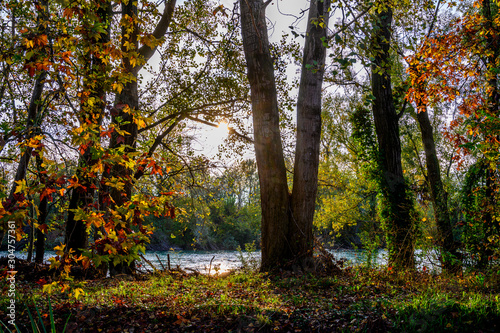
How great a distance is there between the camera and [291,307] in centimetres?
389

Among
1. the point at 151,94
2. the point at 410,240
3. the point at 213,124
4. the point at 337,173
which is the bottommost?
the point at 410,240

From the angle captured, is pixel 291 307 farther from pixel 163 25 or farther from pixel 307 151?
pixel 163 25

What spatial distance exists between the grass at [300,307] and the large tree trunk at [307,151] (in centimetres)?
107

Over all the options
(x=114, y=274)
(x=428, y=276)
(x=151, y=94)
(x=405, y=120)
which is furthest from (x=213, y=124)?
(x=405, y=120)

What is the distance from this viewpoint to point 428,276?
539cm

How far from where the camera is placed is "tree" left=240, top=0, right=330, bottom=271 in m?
6.22

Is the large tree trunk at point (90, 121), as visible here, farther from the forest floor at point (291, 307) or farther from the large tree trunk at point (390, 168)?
the large tree trunk at point (390, 168)

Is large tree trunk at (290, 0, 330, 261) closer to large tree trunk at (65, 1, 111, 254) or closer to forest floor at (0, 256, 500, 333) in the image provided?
forest floor at (0, 256, 500, 333)

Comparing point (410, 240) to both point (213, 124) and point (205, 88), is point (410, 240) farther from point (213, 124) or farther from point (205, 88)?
point (205, 88)

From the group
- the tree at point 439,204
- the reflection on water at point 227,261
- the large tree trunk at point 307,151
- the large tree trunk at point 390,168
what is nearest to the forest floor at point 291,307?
the tree at point 439,204

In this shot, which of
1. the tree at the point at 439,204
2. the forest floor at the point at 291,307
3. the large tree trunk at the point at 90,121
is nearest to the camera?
the large tree trunk at the point at 90,121

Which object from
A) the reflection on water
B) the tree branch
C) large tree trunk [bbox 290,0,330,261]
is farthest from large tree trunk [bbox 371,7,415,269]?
the tree branch

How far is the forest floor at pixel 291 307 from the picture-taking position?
10.8ft

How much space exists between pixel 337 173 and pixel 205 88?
28.7ft
